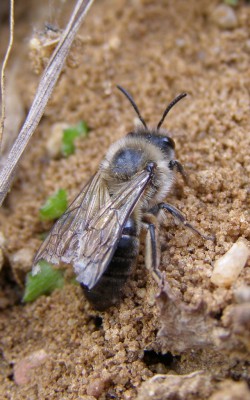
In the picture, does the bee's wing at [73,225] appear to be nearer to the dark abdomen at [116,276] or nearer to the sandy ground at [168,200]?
the dark abdomen at [116,276]

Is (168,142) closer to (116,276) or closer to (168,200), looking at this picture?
(168,200)

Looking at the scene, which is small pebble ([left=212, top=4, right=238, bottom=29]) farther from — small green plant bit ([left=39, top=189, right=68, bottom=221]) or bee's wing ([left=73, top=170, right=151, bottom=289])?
small green plant bit ([left=39, top=189, right=68, bottom=221])

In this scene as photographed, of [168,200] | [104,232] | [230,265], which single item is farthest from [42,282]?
[230,265]

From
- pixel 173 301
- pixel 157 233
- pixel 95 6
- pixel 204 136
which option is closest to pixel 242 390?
pixel 173 301

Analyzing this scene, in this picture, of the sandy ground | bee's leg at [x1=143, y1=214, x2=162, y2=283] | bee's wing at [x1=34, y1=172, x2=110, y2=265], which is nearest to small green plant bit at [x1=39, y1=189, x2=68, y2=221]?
the sandy ground

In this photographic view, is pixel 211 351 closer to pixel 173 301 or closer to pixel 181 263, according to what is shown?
pixel 173 301

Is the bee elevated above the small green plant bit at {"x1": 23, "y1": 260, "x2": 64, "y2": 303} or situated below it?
above
